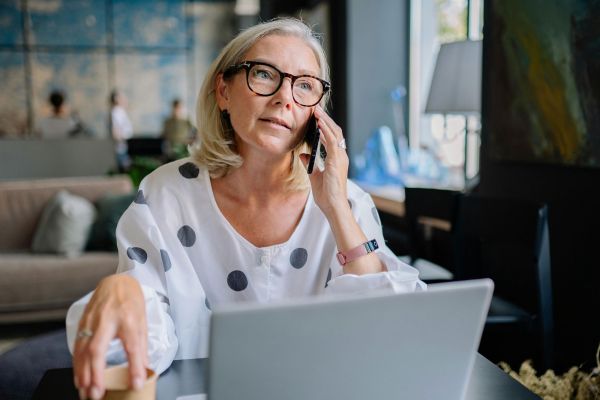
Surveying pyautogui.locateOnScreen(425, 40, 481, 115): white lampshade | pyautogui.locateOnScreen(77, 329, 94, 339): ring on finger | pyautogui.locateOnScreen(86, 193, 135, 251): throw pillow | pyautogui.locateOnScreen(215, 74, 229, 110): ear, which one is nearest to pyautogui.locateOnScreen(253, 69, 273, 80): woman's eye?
pyautogui.locateOnScreen(215, 74, 229, 110): ear

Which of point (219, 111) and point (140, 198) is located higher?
point (219, 111)

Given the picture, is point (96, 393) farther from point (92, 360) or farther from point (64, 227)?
point (64, 227)

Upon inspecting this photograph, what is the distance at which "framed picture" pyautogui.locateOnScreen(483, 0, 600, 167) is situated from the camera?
208cm

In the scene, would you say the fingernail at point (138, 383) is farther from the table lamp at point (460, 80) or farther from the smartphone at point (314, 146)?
the table lamp at point (460, 80)

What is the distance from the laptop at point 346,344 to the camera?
23.6 inches

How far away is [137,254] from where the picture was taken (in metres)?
1.21

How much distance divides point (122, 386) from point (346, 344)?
279mm

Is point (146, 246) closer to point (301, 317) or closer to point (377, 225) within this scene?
point (377, 225)

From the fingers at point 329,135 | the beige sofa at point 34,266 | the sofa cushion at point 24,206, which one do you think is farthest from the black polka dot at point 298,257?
the sofa cushion at point 24,206

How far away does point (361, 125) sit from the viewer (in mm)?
4738

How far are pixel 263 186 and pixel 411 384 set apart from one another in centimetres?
78

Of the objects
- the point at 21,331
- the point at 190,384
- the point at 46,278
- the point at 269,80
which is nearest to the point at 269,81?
the point at 269,80

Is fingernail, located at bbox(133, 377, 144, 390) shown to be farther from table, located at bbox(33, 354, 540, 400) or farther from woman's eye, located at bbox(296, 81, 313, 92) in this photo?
woman's eye, located at bbox(296, 81, 313, 92)

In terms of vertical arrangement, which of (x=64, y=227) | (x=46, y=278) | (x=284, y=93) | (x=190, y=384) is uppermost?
(x=284, y=93)
